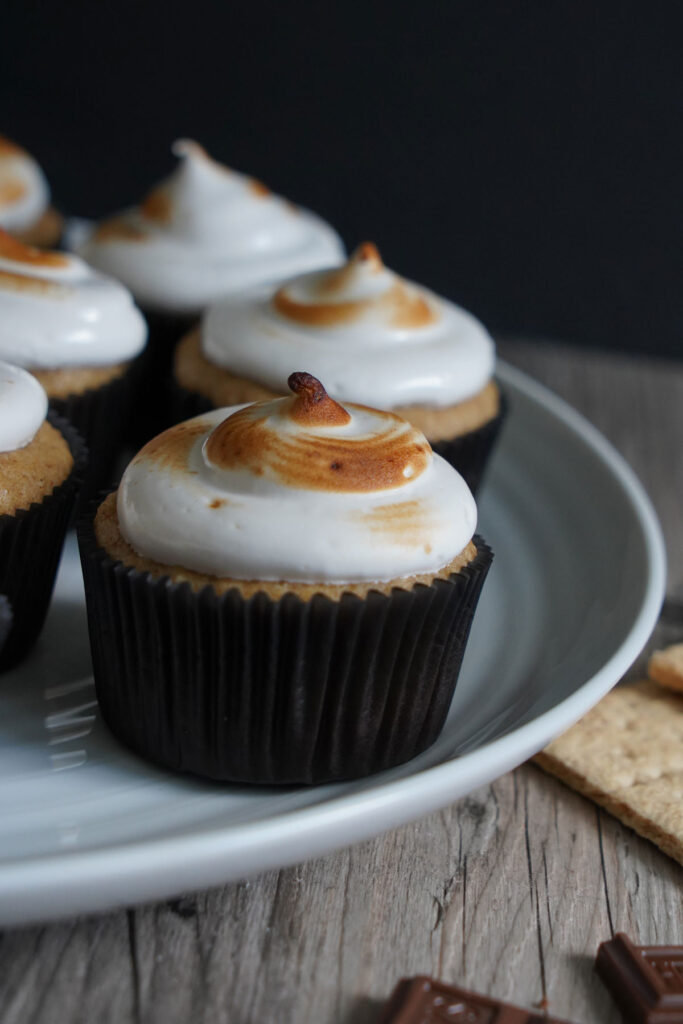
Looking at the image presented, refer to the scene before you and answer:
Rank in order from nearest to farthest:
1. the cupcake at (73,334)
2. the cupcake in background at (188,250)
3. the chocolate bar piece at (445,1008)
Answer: the chocolate bar piece at (445,1008) → the cupcake at (73,334) → the cupcake in background at (188,250)

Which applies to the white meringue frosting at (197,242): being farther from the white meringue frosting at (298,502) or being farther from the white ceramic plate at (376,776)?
the white meringue frosting at (298,502)

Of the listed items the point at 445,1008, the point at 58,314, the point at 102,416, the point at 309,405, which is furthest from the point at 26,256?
the point at 445,1008

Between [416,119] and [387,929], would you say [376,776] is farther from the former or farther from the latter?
[416,119]

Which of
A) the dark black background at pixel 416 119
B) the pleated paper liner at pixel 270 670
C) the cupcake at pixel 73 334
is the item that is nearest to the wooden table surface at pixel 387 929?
the pleated paper liner at pixel 270 670

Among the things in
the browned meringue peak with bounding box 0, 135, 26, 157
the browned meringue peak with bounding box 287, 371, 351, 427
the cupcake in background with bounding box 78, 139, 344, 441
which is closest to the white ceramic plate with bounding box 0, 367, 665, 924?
the browned meringue peak with bounding box 287, 371, 351, 427

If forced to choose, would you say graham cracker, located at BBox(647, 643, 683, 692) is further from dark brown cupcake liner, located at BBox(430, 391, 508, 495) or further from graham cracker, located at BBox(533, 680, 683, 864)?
dark brown cupcake liner, located at BBox(430, 391, 508, 495)

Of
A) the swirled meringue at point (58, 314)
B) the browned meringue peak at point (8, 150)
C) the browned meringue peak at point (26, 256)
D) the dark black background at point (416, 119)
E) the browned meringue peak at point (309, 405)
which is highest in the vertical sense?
the browned meringue peak at point (309, 405)
